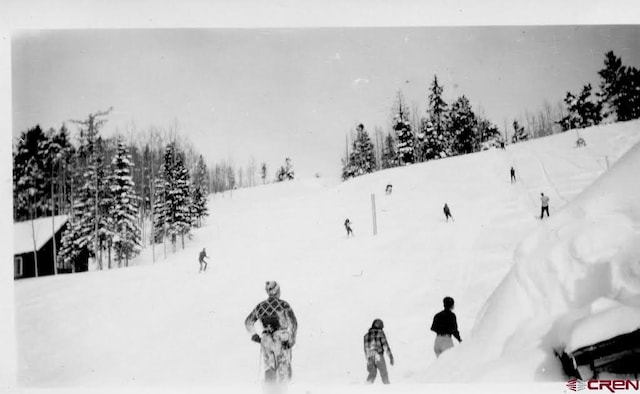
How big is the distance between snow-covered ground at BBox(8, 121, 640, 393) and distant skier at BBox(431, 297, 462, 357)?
0.50ft

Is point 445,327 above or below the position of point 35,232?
below

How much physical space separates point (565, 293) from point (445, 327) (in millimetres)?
1557

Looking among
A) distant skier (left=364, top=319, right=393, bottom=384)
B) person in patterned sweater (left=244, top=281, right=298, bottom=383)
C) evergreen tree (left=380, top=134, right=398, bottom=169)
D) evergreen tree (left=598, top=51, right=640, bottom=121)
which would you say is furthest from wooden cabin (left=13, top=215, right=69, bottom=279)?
evergreen tree (left=380, top=134, right=398, bottom=169)

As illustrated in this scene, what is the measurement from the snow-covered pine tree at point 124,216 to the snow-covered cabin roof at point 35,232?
3040 mm

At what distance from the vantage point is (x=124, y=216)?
19.5m

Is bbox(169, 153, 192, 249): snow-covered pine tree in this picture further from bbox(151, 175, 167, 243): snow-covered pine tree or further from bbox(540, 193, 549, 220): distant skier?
bbox(540, 193, 549, 220): distant skier

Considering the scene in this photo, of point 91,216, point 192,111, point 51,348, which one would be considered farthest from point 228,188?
point 51,348

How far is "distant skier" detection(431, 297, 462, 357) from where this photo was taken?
538 centimetres

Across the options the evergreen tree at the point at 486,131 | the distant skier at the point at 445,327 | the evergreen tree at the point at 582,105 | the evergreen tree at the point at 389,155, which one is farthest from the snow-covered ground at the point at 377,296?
the evergreen tree at the point at 389,155

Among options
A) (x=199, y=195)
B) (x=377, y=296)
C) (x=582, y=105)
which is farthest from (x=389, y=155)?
(x=377, y=296)

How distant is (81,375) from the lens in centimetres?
677

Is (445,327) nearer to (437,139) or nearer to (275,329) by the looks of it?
(275,329)

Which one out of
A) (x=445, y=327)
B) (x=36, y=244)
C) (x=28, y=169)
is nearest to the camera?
(x=445, y=327)

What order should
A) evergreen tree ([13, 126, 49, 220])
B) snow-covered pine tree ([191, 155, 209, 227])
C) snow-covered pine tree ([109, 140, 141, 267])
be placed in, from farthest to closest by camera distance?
snow-covered pine tree ([109, 140, 141, 267]) < snow-covered pine tree ([191, 155, 209, 227]) < evergreen tree ([13, 126, 49, 220])
